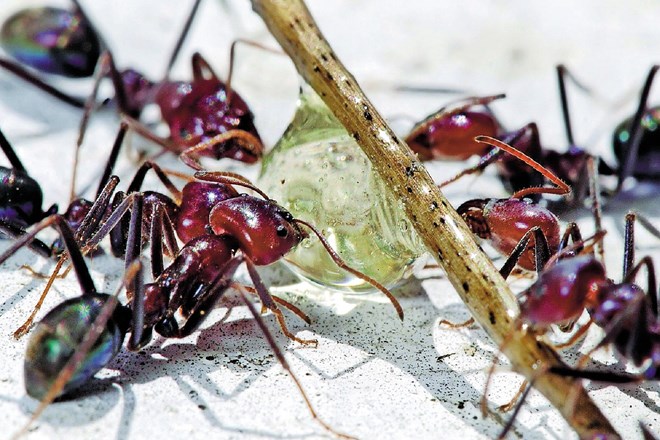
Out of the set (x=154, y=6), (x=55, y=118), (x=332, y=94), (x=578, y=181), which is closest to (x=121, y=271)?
(x=332, y=94)

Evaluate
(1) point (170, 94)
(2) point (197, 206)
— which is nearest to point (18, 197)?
(2) point (197, 206)

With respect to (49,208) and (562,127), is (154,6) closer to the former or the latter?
(49,208)

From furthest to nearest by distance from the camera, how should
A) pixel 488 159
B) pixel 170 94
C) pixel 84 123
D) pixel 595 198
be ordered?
1. pixel 170 94
2. pixel 84 123
3. pixel 595 198
4. pixel 488 159

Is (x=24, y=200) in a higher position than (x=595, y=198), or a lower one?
higher

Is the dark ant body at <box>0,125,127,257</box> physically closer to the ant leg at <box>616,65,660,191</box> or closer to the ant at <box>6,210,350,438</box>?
the ant at <box>6,210,350,438</box>

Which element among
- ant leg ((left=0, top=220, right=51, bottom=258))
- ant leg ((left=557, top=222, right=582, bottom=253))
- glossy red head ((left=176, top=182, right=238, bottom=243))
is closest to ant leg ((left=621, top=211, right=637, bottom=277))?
ant leg ((left=557, top=222, right=582, bottom=253))

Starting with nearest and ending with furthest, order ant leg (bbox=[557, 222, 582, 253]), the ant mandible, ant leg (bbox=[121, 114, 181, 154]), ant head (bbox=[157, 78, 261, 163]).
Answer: ant leg (bbox=[557, 222, 582, 253]), ant leg (bbox=[121, 114, 181, 154]), ant head (bbox=[157, 78, 261, 163]), the ant mandible

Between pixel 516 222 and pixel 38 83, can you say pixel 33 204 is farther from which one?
pixel 516 222
